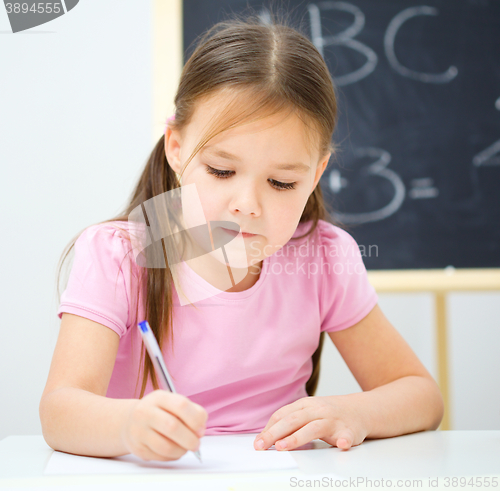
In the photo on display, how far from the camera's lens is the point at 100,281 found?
551mm

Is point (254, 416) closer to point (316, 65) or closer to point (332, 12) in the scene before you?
point (316, 65)

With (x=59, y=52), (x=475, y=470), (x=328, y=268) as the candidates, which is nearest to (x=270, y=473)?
(x=475, y=470)

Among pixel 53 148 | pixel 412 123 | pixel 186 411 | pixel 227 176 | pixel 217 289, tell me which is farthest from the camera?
pixel 412 123

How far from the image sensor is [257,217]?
22.0 inches

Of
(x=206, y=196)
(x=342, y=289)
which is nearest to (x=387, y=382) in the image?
(x=342, y=289)

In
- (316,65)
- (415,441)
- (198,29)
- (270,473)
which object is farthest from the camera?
(198,29)

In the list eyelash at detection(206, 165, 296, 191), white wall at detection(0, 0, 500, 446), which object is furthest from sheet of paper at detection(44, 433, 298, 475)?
white wall at detection(0, 0, 500, 446)

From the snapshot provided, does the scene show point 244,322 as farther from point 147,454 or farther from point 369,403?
point 147,454

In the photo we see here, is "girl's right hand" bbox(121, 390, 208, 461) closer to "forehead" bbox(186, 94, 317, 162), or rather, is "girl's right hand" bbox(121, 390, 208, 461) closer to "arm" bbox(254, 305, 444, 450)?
"arm" bbox(254, 305, 444, 450)

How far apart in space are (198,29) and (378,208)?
595mm

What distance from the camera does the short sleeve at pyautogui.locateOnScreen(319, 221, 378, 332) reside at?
0.69 m

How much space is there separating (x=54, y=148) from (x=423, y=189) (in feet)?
2.79

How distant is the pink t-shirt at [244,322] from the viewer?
1.92 ft

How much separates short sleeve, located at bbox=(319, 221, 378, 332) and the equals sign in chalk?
22.2 inches
